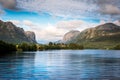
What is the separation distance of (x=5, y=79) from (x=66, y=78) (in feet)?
45.4

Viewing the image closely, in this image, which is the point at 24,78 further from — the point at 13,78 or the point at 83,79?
the point at 83,79

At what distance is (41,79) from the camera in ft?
194

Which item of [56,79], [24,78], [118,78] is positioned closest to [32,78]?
[24,78]

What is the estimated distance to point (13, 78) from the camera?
199 feet

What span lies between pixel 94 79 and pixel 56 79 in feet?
28.1

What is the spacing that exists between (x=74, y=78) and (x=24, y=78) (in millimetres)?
11555

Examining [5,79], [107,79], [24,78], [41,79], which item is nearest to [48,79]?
[41,79]

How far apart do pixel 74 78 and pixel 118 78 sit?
1023 centimetres

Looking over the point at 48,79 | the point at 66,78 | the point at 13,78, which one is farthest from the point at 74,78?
the point at 13,78

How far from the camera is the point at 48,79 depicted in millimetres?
59500

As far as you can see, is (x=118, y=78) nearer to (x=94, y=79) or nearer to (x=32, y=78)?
(x=94, y=79)

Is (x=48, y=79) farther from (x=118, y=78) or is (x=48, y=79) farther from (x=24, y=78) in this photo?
(x=118, y=78)

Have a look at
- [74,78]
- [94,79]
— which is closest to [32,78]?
[74,78]

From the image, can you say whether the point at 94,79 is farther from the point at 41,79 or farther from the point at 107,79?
the point at 41,79
